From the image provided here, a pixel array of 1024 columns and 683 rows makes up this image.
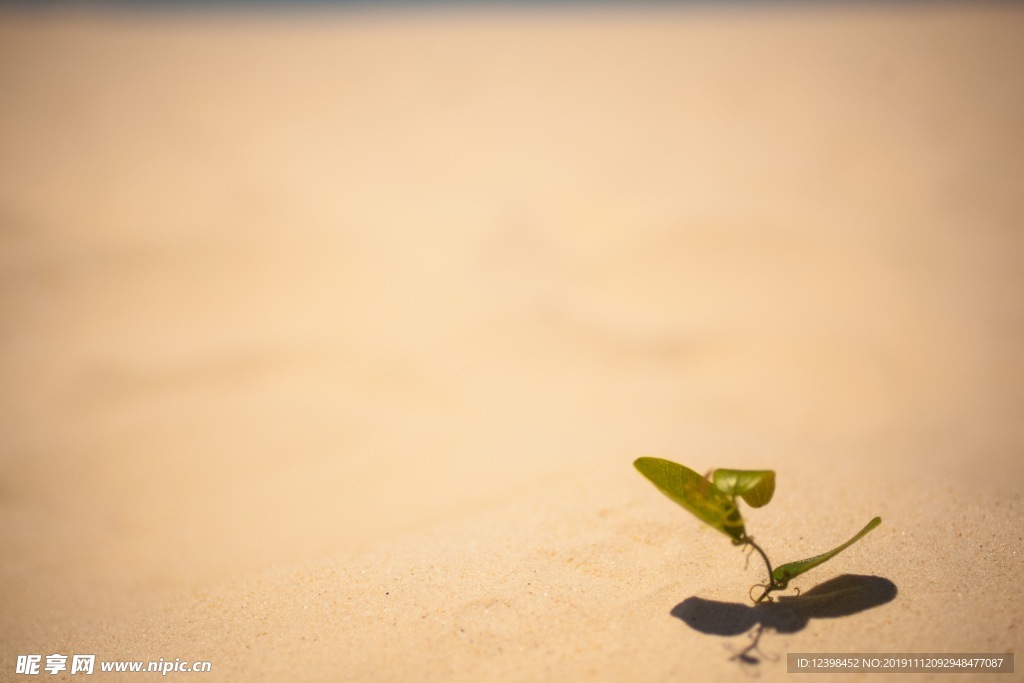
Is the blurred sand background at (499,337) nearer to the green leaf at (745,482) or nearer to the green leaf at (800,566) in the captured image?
the green leaf at (800,566)

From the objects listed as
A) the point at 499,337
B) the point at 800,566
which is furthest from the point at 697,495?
the point at 499,337

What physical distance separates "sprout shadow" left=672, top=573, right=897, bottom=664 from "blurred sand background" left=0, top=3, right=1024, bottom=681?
0.9 inches

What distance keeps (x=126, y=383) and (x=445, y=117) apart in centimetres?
287

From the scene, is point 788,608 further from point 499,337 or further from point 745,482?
point 499,337

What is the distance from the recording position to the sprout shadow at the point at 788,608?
4.52 feet

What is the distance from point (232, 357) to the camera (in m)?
3.35

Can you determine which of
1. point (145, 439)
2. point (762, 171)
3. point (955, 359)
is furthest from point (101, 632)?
point (762, 171)

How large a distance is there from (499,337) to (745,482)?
219 centimetres

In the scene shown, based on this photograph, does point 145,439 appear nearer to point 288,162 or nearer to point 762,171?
point 288,162

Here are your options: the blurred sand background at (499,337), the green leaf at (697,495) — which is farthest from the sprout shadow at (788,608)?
the green leaf at (697,495)

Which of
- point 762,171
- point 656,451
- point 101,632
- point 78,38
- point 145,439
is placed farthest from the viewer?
point 78,38

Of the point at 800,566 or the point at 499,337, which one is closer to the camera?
the point at 800,566

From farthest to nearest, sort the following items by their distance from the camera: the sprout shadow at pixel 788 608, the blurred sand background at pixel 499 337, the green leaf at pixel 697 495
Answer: the blurred sand background at pixel 499 337 → the sprout shadow at pixel 788 608 → the green leaf at pixel 697 495

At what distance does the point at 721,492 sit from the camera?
1281mm
